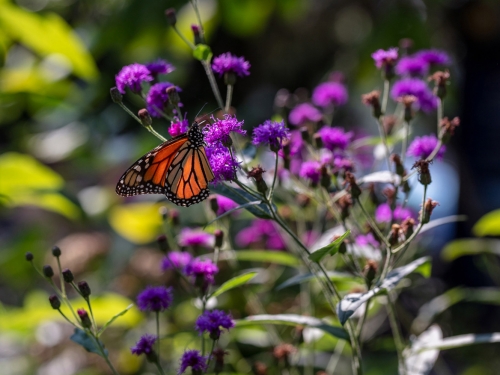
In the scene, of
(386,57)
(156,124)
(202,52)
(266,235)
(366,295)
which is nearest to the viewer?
(366,295)

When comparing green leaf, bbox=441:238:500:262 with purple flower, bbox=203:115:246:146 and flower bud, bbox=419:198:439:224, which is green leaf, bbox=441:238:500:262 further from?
purple flower, bbox=203:115:246:146

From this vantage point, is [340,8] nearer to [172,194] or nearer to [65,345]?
[65,345]

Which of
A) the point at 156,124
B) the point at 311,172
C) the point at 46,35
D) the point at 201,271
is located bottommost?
the point at 201,271

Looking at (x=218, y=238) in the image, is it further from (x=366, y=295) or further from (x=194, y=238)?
(x=366, y=295)

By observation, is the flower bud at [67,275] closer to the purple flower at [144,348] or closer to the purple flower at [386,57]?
the purple flower at [144,348]

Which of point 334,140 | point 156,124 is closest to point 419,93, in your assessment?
point 334,140

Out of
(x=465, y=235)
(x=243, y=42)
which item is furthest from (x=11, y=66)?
(x=465, y=235)

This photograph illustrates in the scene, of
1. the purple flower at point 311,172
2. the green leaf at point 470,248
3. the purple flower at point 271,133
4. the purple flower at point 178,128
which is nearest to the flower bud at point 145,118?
the purple flower at point 178,128
